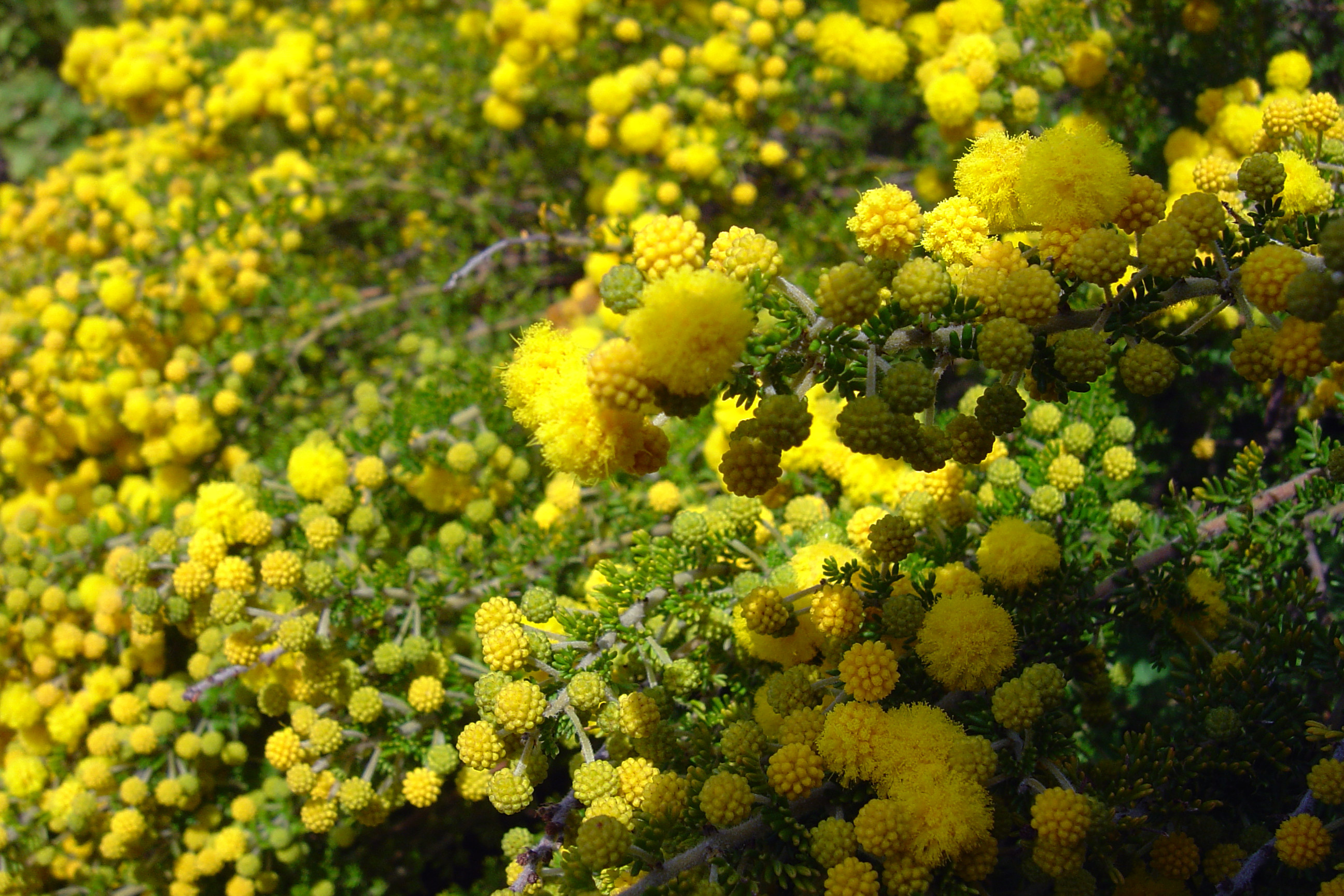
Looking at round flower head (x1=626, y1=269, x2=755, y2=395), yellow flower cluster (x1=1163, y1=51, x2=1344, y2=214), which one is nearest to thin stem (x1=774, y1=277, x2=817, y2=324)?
round flower head (x1=626, y1=269, x2=755, y2=395)

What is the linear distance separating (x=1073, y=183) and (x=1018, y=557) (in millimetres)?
1176

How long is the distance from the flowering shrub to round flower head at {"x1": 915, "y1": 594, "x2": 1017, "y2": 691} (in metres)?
0.01

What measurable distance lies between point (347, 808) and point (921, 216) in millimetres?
2984

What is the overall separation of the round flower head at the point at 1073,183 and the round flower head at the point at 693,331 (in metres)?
0.92

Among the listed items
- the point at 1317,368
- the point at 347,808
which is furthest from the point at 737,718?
the point at 1317,368

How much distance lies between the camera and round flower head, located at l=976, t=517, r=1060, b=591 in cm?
277

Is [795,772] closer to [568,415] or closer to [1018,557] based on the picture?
A: [1018,557]

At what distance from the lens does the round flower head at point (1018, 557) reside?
277 cm

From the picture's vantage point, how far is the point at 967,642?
251 centimetres

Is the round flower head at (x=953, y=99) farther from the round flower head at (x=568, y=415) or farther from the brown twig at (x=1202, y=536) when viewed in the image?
the round flower head at (x=568, y=415)

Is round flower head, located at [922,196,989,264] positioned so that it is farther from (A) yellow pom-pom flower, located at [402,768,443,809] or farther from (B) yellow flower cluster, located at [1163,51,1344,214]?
(A) yellow pom-pom flower, located at [402,768,443,809]

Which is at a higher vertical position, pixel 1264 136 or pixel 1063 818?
pixel 1264 136

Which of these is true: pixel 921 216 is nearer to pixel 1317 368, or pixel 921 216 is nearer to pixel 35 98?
pixel 1317 368

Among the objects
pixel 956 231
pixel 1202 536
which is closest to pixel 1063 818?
pixel 1202 536
